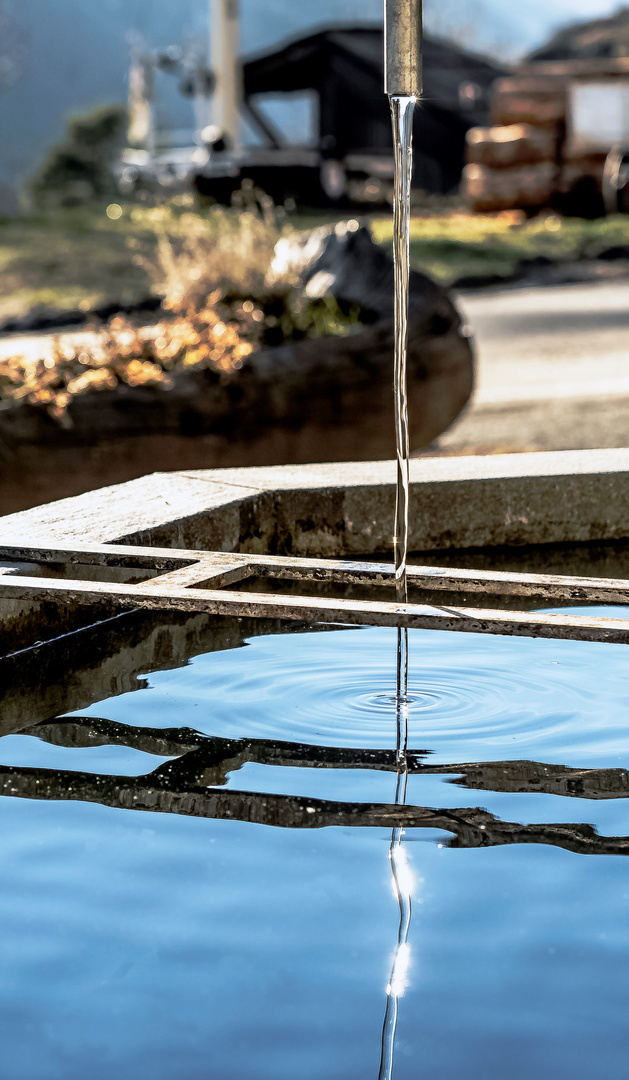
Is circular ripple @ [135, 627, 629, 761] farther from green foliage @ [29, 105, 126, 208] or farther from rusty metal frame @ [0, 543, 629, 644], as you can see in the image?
green foliage @ [29, 105, 126, 208]

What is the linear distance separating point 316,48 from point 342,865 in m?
29.0

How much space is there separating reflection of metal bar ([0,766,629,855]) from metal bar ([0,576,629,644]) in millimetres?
334

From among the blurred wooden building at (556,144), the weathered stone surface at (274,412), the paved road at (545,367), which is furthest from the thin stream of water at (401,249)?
the blurred wooden building at (556,144)

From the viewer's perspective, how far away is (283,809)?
7.12 ft

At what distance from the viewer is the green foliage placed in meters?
30.6

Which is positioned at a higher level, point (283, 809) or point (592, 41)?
point (592, 41)

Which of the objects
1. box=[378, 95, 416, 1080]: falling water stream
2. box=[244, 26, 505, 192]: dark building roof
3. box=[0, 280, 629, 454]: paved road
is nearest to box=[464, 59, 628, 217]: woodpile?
box=[244, 26, 505, 192]: dark building roof

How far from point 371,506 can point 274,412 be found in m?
2.29

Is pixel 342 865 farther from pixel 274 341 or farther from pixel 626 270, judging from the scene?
pixel 626 270

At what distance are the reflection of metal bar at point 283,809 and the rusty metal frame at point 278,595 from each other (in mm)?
341

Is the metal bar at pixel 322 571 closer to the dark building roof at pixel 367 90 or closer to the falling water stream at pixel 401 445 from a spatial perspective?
the falling water stream at pixel 401 445

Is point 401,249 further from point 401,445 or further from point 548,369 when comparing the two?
point 548,369

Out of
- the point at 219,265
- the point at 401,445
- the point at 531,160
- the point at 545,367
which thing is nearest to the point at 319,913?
the point at 401,445

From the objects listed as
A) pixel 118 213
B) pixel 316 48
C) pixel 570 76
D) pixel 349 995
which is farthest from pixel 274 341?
pixel 316 48
